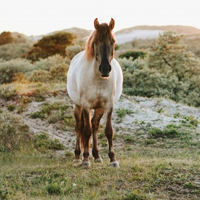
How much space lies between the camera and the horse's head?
210 inches

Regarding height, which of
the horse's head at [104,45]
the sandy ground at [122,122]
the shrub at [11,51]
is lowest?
the sandy ground at [122,122]

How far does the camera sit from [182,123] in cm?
1123

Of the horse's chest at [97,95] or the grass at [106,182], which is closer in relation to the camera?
the grass at [106,182]

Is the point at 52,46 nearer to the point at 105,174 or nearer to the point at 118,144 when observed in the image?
the point at 118,144

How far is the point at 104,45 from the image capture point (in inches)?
214

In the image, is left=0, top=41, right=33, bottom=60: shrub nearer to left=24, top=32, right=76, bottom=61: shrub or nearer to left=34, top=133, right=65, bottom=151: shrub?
left=24, top=32, right=76, bottom=61: shrub

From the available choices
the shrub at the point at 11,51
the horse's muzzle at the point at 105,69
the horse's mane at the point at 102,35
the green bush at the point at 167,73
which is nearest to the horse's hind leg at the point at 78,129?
the horse's mane at the point at 102,35

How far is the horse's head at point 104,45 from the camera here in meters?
5.33

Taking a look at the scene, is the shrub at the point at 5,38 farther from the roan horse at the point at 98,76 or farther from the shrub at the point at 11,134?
the roan horse at the point at 98,76

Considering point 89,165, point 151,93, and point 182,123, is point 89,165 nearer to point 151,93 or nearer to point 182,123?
point 182,123

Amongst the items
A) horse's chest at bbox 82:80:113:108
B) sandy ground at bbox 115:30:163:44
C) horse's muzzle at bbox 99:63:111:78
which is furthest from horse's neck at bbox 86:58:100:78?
sandy ground at bbox 115:30:163:44

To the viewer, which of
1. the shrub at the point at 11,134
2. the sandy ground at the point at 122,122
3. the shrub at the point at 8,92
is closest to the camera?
the shrub at the point at 11,134

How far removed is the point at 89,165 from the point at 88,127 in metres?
0.70

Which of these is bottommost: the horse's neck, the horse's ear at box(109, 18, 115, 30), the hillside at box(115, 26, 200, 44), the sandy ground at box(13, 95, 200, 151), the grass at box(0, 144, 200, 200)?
the sandy ground at box(13, 95, 200, 151)
